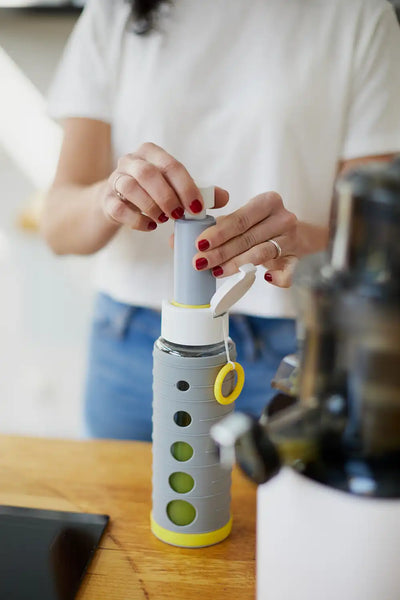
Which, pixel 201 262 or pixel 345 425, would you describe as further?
pixel 201 262

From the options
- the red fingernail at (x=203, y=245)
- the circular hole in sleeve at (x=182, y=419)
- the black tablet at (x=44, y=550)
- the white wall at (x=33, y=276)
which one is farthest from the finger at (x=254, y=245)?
the white wall at (x=33, y=276)

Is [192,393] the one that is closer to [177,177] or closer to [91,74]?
[177,177]

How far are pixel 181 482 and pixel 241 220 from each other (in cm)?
21

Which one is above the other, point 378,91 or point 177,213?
point 378,91

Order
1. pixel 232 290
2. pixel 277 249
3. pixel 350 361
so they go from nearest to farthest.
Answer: pixel 350 361 < pixel 232 290 < pixel 277 249

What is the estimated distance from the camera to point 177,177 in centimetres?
54

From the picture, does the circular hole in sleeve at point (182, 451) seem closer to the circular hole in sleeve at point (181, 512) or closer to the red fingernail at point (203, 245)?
the circular hole in sleeve at point (181, 512)

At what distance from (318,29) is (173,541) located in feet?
1.99

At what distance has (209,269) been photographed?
50 cm

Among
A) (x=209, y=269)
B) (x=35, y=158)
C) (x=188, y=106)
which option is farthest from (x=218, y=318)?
(x=35, y=158)

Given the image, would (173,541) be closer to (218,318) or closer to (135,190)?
(218,318)

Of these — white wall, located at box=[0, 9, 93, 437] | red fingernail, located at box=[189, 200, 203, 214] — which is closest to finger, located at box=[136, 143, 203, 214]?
red fingernail, located at box=[189, 200, 203, 214]

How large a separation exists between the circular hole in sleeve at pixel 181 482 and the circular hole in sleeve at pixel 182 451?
0.01 metres

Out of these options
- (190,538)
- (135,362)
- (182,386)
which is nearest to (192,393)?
(182,386)
